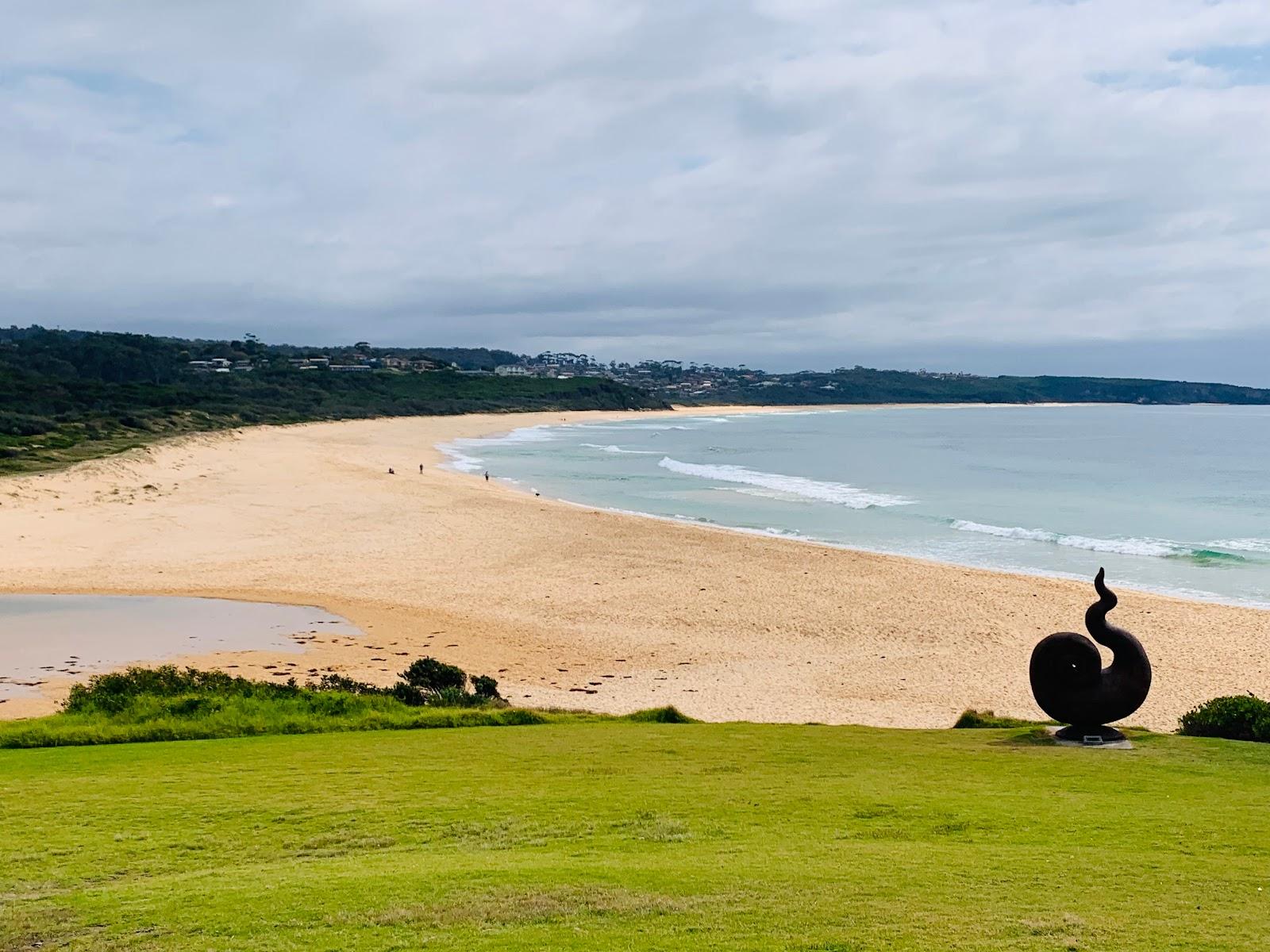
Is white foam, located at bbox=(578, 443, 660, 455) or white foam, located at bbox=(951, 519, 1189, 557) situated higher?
white foam, located at bbox=(578, 443, 660, 455)

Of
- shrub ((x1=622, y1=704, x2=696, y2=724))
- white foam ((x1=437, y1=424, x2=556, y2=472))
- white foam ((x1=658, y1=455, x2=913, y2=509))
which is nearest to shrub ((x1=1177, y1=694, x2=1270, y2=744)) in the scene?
shrub ((x1=622, y1=704, x2=696, y2=724))

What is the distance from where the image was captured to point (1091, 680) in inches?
473

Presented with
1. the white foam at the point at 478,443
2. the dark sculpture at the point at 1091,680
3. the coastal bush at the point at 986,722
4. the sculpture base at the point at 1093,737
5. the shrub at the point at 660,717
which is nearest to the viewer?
the sculpture base at the point at 1093,737

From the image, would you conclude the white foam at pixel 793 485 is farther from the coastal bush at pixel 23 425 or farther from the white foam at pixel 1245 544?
the coastal bush at pixel 23 425

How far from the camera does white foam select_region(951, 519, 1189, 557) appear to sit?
35500 millimetres

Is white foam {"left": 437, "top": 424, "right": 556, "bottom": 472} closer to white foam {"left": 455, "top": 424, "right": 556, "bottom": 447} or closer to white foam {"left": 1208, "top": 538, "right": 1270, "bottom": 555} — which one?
white foam {"left": 455, "top": 424, "right": 556, "bottom": 447}

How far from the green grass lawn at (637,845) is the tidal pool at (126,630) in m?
7.58

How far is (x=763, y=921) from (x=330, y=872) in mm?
3127

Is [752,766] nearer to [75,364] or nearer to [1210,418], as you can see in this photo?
[75,364]

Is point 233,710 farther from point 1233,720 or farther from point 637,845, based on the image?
point 1233,720

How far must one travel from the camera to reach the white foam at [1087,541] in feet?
116

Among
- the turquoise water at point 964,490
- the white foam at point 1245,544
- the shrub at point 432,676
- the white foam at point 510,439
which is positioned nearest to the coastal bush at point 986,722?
the shrub at point 432,676

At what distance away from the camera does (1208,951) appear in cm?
586

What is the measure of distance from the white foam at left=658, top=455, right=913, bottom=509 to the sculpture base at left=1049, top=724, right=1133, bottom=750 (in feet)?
114
